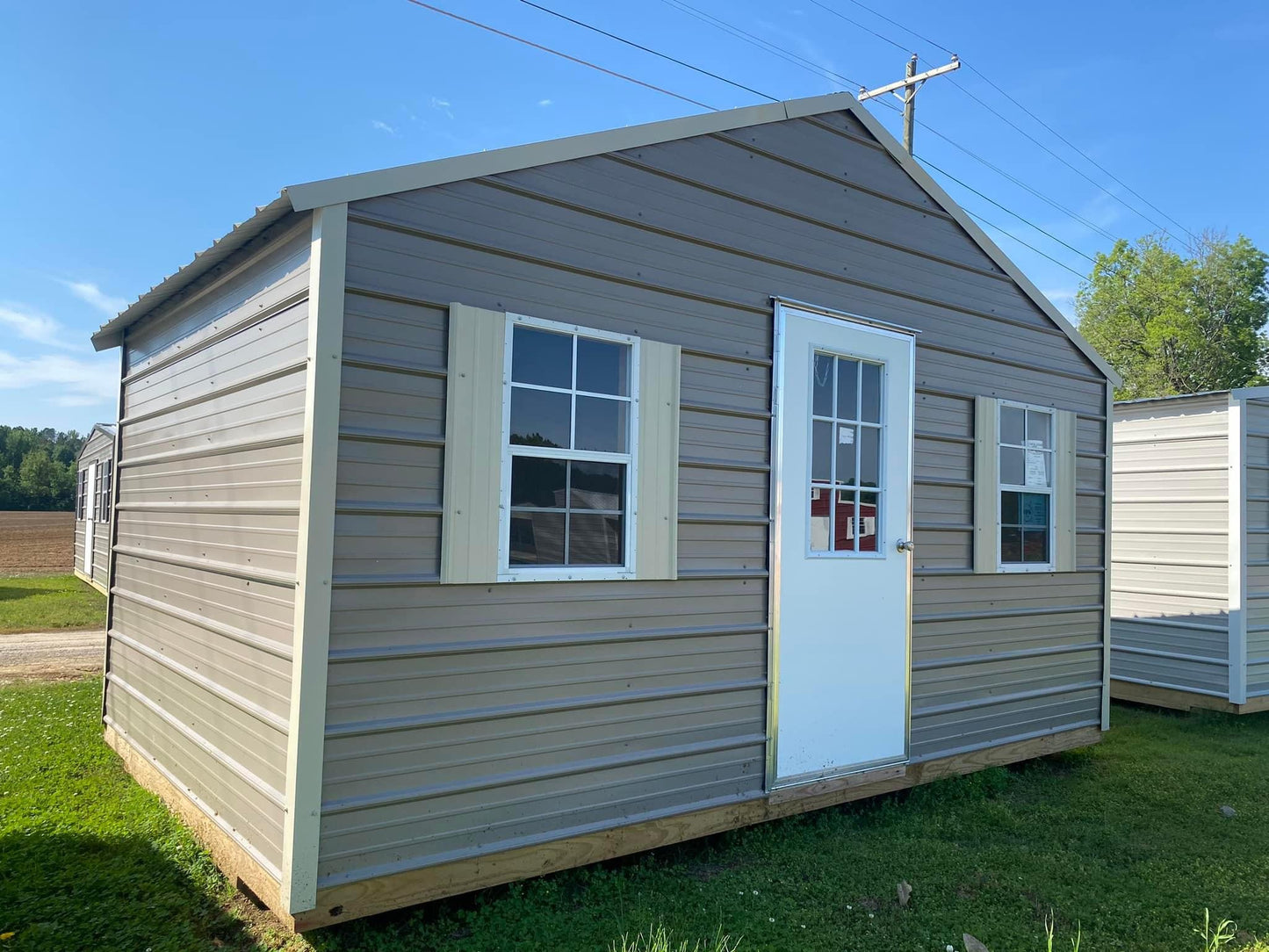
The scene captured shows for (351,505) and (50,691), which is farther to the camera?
(50,691)

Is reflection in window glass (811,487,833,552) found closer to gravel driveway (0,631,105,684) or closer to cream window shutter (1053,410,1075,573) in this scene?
cream window shutter (1053,410,1075,573)

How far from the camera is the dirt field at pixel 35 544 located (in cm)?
2105

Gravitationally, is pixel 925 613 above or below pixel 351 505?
below

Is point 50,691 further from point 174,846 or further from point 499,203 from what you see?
point 499,203

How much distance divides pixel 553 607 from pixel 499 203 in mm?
1727

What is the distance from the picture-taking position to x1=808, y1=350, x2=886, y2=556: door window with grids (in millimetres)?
4516

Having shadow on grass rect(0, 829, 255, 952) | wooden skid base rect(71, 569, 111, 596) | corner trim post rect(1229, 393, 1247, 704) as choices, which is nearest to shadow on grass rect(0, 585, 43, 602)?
wooden skid base rect(71, 569, 111, 596)

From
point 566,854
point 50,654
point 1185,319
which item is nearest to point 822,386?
point 566,854

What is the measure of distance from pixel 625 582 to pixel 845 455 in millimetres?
1660

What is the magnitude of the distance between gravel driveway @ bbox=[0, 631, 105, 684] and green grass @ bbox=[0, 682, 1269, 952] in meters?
3.26

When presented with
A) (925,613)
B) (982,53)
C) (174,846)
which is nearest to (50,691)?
(174,846)

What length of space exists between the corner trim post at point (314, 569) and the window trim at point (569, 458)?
26.3 inches

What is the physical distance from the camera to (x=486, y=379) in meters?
3.31

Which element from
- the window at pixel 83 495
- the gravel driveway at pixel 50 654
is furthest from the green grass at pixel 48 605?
the window at pixel 83 495
